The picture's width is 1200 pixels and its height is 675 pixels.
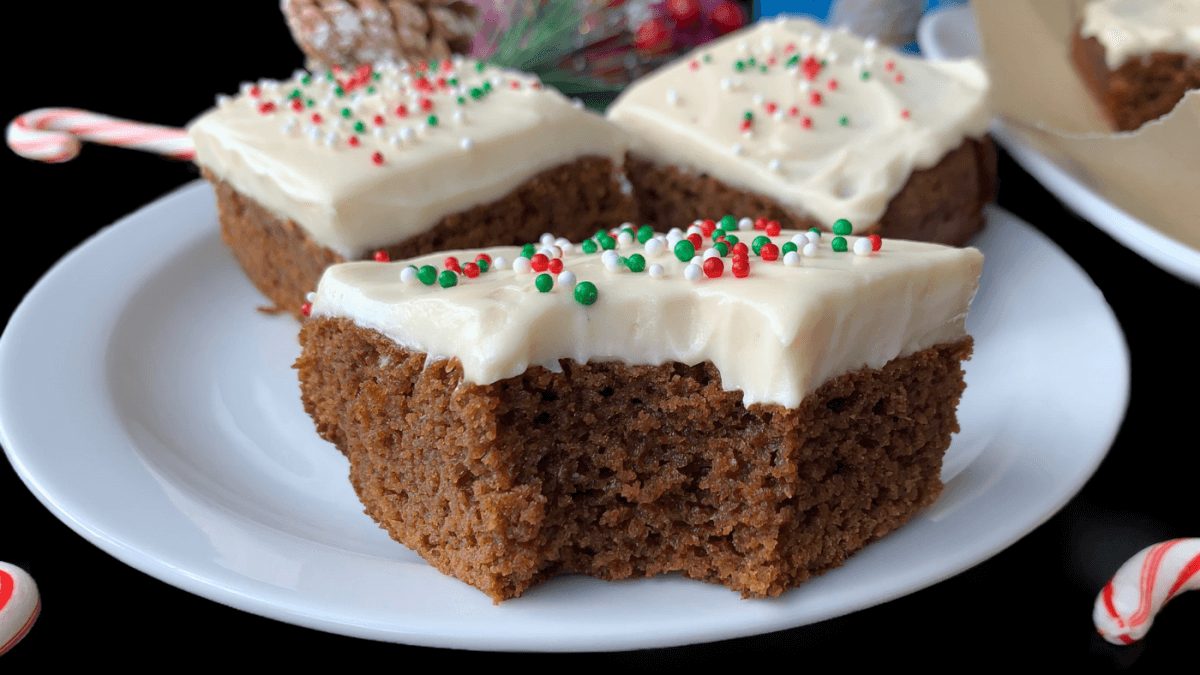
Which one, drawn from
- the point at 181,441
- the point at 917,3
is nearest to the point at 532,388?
the point at 181,441

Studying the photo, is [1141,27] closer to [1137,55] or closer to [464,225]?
[1137,55]

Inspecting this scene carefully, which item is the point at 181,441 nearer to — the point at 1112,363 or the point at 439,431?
the point at 439,431

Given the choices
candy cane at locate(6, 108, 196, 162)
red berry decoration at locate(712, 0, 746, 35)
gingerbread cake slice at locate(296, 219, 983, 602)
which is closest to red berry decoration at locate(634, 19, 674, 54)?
red berry decoration at locate(712, 0, 746, 35)

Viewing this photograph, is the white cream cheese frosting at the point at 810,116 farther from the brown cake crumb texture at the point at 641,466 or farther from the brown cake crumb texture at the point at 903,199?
the brown cake crumb texture at the point at 641,466

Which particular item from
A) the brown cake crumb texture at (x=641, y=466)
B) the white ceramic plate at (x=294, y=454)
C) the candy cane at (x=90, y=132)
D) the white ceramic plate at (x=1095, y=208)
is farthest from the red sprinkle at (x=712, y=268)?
the candy cane at (x=90, y=132)

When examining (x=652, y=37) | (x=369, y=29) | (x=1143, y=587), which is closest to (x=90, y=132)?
(x=369, y=29)

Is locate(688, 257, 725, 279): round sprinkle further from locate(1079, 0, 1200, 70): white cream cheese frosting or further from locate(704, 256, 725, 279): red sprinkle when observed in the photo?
locate(1079, 0, 1200, 70): white cream cheese frosting

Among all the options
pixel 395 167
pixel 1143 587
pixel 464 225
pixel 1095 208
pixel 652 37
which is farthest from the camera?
pixel 652 37
